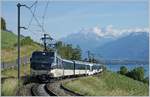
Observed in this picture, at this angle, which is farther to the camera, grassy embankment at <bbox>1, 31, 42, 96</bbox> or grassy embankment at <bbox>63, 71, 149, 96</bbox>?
grassy embankment at <bbox>63, 71, 149, 96</bbox>

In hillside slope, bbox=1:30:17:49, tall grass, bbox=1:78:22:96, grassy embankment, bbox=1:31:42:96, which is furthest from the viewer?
hillside slope, bbox=1:30:17:49

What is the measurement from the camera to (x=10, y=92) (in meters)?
26.8

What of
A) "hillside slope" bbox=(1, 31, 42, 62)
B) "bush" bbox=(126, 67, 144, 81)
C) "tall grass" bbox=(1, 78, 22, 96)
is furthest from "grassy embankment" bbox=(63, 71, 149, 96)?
"bush" bbox=(126, 67, 144, 81)

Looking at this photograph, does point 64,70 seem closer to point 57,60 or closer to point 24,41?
point 57,60

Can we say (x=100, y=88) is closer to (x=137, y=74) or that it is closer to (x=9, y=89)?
(x=9, y=89)

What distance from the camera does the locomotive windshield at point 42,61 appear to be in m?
40.7

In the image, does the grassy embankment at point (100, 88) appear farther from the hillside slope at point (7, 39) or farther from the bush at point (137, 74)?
the bush at point (137, 74)

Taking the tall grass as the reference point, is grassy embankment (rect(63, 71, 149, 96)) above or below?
below

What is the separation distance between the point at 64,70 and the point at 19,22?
10.6m

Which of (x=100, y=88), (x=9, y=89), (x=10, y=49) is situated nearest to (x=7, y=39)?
(x=10, y=49)

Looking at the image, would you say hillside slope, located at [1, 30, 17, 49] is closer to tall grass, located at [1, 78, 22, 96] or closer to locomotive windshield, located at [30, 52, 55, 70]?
locomotive windshield, located at [30, 52, 55, 70]

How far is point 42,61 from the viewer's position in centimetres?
4066

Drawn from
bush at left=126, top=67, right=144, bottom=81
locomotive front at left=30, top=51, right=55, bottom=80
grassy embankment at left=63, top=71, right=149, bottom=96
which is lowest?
bush at left=126, top=67, right=144, bottom=81

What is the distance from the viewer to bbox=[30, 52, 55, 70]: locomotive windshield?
40656mm
